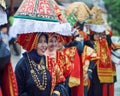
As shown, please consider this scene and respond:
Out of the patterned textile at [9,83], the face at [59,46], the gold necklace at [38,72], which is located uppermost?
the patterned textile at [9,83]

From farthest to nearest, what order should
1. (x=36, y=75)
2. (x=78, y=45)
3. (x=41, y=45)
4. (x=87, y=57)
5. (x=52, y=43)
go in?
(x=87, y=57) < (x=78, y=45) < (x=52, y=43) < (x=41, y=45) < (x=36, y=75)

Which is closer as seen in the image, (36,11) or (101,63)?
(36,11)

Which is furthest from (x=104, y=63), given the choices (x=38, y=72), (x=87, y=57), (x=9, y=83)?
(x=9, y=83)

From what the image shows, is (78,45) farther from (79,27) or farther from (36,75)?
(36,75)

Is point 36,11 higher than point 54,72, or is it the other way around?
point 36,11

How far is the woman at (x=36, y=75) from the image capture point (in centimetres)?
467

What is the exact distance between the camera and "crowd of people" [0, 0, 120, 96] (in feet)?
15.3

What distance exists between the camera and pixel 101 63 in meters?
8.08

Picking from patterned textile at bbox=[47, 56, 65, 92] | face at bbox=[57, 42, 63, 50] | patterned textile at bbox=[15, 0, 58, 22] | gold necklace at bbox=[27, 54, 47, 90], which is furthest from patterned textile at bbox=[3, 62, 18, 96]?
face at bbox=[57, 42, 63, 50]

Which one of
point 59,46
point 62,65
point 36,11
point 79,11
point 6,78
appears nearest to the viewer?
point 6,78

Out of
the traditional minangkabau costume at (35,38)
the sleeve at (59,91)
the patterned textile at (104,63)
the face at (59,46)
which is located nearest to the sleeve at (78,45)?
the face at (59,46)

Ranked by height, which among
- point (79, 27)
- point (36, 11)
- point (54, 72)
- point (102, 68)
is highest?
point (36, 11)

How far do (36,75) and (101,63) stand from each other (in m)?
3.50

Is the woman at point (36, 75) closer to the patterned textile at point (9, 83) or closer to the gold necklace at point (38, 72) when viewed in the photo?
the gold necklace at point (38, 72)
